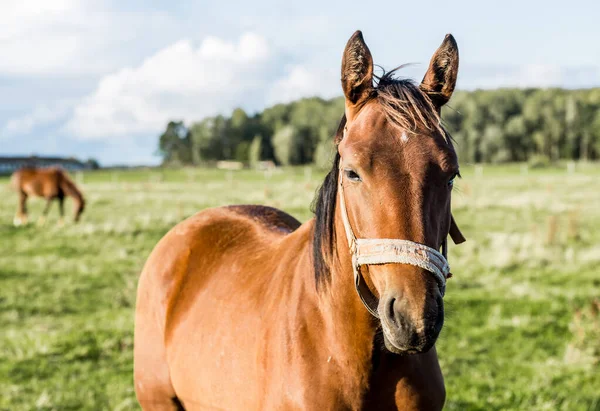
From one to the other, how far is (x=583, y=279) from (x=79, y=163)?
5740cm

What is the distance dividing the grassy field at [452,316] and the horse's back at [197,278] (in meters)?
1.19

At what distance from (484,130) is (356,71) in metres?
71.0

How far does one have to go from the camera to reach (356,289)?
1947 mm

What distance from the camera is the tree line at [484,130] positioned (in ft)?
216

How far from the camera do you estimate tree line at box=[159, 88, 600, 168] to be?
2591 inches

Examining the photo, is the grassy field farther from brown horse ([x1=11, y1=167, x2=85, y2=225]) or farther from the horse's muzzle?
brown horse ([x1=11, y1=167, x2=85, y2=225])

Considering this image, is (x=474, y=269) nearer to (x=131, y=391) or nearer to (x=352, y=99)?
(x=131, y=391)

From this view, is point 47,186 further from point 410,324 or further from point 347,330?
point 410,324

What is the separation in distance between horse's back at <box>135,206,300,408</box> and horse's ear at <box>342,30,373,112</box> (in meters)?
1.03

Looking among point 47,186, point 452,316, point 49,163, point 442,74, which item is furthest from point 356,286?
point 49,163

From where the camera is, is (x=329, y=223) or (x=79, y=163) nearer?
(x=329, y=223)

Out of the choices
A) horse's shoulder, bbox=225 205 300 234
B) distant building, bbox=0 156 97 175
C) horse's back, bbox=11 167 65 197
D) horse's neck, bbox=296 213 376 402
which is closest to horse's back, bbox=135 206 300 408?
horse's shoulder, bbox=225 205 300 234

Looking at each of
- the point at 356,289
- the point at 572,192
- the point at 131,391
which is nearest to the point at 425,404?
the point at 356,289

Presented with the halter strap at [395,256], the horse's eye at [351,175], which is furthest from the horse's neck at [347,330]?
the horse's eye at [351,175]
